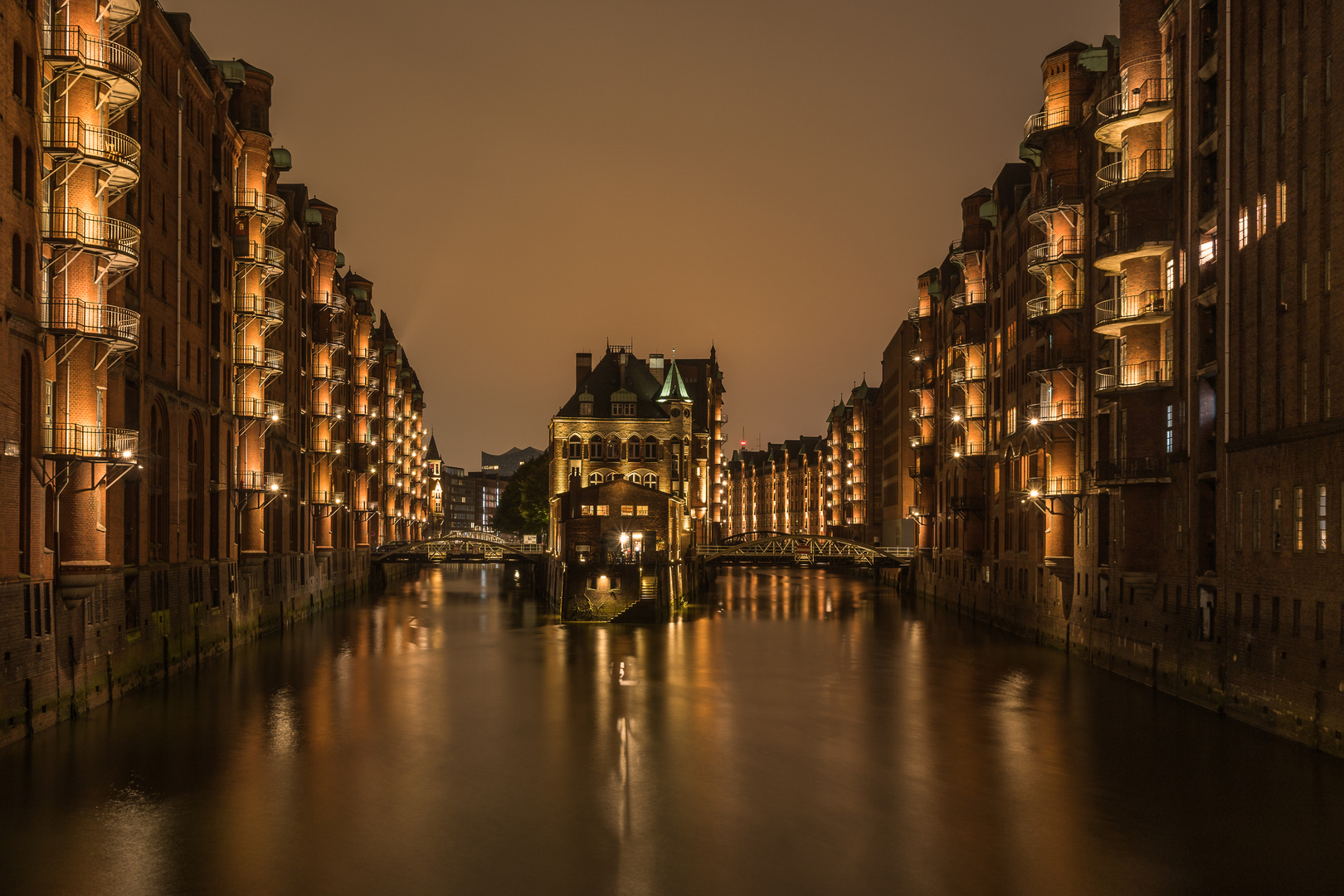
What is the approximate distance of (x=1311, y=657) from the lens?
29109mm

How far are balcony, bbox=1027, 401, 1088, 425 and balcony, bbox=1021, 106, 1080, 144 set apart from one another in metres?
11.7

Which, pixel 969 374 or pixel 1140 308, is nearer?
pixel 1140 308

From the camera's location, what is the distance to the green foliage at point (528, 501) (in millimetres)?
128250

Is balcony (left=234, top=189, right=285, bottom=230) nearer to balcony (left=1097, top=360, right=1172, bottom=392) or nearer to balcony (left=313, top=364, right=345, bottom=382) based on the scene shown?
balcony (left=313, top=364, right=345, bottom=382)

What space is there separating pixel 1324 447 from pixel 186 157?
40005mm

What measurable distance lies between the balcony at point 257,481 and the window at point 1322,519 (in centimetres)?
4253

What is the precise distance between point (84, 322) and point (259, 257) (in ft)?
77.9

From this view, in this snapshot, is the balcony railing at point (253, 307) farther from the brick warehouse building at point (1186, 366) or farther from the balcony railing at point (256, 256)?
the brick warehouse building at point (1186, 366)

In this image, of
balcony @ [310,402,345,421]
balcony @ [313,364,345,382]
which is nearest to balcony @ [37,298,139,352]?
balcony @ [310,402,345,421]

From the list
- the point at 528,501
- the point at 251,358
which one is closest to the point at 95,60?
the point at 251,358

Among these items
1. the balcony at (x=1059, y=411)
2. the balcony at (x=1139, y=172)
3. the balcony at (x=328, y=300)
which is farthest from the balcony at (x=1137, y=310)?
the balcony at (x=328, y=300)

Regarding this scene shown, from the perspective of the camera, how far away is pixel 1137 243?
4147cm

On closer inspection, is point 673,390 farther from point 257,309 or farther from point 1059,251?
point 1059,251

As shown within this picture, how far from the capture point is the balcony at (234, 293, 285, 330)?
2151 inches
